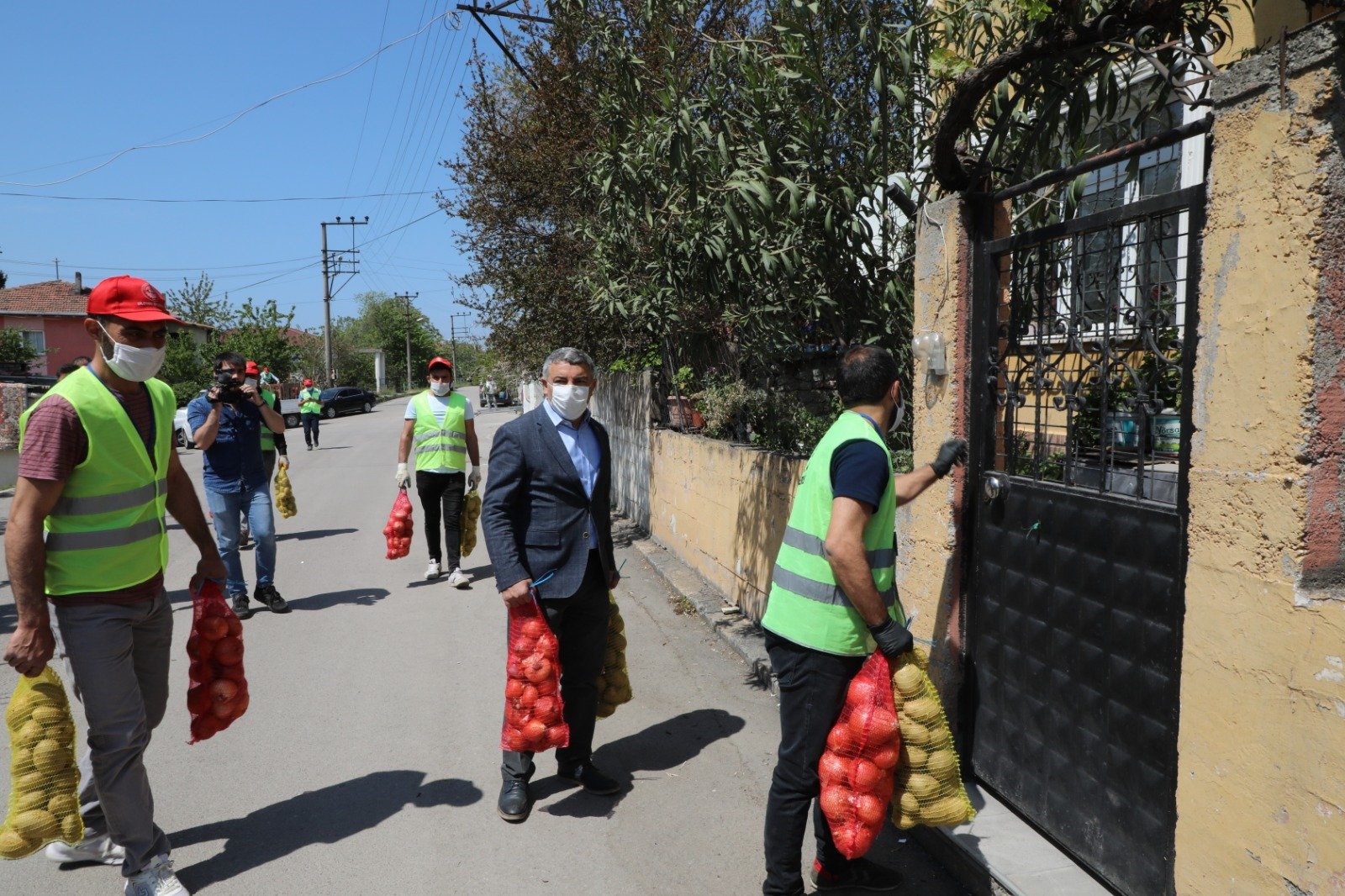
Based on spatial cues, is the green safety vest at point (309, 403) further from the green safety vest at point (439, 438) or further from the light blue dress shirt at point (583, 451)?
the light blue dress shirt at point (583, 451)

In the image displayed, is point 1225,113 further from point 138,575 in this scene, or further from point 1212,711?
point 138,575

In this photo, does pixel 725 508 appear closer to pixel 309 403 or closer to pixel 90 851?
pixel 90 851

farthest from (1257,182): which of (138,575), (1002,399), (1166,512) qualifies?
(138,575)

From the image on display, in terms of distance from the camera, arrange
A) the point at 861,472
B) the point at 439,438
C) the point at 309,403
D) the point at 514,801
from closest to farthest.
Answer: the point at 861,472 → the point at 514,801 → the point at 439,438 → the point at 309,403

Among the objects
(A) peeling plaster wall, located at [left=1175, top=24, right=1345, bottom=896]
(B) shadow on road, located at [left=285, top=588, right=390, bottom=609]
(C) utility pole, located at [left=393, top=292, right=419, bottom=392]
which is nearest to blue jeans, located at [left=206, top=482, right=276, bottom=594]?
(B) shadow on road, located at [left=285, top=588, right=390, bottom=609]

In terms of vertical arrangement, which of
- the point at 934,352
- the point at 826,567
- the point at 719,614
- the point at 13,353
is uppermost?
the point at 13,353

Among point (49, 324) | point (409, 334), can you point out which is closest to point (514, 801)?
point (49, 324)

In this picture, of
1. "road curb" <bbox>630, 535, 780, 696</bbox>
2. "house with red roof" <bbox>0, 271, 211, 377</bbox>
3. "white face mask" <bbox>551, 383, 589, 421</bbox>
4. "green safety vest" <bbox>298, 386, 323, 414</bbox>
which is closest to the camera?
"white face mask" <bbox>551, 383, 589, 421</bbox>

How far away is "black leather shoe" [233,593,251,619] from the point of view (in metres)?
7.14

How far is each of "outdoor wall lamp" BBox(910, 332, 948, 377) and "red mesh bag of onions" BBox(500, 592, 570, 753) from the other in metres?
1.93

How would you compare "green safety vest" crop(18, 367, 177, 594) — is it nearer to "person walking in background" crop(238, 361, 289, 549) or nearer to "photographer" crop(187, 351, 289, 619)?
"photographer" crop(187, 351, 289, 619)

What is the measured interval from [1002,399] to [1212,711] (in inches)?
56.3

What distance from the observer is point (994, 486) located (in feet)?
12.0

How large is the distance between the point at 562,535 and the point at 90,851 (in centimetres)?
217
